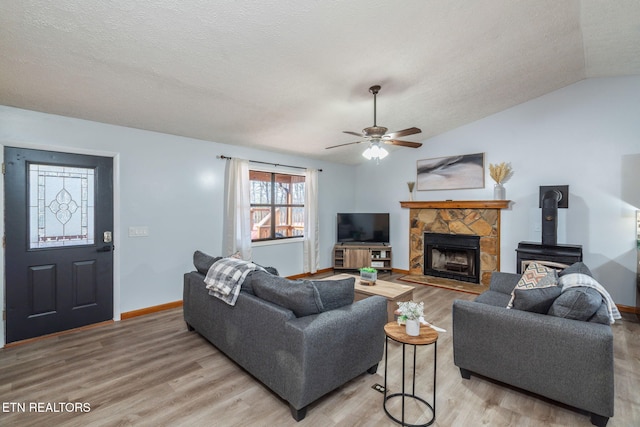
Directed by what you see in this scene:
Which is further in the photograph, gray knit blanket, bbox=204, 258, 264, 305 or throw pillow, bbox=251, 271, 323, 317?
gray knit blanket, bbox=204, 258, 264, 305

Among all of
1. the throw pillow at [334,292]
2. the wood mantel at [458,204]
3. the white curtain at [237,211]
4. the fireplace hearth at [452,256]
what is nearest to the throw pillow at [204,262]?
the white curtain at [237,211]

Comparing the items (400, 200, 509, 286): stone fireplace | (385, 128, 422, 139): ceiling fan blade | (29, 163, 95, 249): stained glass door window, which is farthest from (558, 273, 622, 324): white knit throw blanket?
(29, 163, 95, 249): stained glass door window

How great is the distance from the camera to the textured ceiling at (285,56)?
82.7 inches

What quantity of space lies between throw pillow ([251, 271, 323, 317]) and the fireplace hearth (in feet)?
13.9

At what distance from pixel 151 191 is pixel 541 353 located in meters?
4.40

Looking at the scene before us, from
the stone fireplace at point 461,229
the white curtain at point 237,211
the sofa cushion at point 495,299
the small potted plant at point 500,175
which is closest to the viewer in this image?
the sofa cushion at point 495,299

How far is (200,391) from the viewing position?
229 cm

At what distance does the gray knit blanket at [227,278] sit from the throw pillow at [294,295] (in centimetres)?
31

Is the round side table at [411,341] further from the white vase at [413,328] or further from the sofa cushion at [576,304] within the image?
the sofa cushion at [576,304]

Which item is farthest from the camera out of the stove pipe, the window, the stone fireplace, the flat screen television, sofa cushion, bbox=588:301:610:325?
the flat screen television

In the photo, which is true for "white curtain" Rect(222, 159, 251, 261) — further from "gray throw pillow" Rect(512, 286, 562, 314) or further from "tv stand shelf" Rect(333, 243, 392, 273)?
"gray throw pillow" Rect(512, 286, 562, 314)

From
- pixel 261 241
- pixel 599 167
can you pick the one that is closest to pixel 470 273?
pixel 599 167

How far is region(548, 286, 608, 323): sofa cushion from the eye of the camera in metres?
1.99

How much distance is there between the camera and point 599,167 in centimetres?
424
